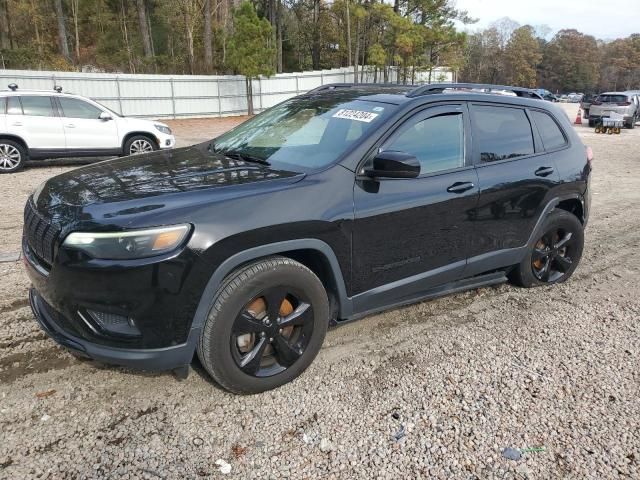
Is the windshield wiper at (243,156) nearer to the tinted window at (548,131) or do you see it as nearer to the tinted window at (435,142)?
the tinted window at (435,142)

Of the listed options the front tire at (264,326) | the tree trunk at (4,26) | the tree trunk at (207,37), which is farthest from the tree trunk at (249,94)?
the front tire at (264,326)

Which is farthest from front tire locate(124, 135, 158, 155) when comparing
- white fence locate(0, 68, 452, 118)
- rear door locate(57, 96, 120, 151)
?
white fence locate(0, 68, 452, 118)

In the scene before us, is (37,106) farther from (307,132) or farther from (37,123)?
(307,132)

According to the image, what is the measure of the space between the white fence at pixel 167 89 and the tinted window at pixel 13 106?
41.0 ft

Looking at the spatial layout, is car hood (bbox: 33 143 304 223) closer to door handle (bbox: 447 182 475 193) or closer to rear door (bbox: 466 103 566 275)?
door handle (bbox: 447 182 475 193)

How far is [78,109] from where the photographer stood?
1063 centimetres

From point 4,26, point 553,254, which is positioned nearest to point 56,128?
point 553,254

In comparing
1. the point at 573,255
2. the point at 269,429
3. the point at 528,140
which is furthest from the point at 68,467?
the point at 573,255

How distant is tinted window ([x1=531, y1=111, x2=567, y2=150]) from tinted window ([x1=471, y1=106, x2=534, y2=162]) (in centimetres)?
16

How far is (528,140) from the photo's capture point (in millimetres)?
4242

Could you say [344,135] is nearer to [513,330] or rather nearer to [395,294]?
[395,294]

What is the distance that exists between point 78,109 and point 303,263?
946 cm

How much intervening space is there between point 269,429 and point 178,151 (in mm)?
2262

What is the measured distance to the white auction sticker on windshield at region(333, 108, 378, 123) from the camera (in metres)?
3.40
